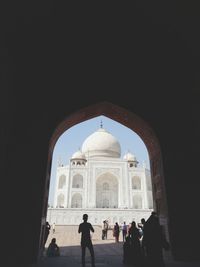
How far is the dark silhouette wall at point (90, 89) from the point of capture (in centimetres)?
504

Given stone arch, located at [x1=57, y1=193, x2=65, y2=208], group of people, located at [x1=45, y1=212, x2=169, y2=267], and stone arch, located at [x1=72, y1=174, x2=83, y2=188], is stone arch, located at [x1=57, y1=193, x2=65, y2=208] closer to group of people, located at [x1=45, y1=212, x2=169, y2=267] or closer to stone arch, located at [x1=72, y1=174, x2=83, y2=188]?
stone arch, located at [x1=72, y1=174, x2=83, y2=188]

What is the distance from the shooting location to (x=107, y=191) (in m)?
33.1

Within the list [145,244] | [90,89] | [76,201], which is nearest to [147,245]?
[145,244]

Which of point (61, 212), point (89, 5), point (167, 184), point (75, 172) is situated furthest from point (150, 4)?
point (75, 172)

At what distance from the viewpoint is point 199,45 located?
541 centimetres

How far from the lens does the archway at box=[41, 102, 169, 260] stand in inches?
242

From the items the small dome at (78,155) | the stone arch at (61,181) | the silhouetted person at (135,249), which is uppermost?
the small dome at (78,155)

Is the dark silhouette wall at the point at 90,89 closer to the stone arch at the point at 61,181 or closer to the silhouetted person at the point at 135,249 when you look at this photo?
the silhouetted person at the point at 135,249

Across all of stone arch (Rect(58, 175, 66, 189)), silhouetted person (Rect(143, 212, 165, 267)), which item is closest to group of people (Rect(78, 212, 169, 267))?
silhouetted person (Rect(143, 212, 165, 267))

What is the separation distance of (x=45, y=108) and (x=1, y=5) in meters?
2.74

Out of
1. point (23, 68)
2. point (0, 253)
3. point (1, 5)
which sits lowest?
point (0, 253)

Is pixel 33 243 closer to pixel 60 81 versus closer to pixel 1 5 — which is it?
pixel 60 81

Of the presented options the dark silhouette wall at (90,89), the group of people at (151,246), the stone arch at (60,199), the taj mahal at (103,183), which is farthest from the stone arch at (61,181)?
the group of people at (151,246)

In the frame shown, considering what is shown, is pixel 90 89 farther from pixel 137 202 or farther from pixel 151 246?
pixel 137 202
